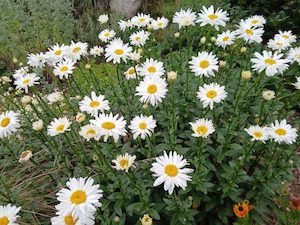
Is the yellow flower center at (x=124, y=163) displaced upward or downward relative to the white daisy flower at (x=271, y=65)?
downward

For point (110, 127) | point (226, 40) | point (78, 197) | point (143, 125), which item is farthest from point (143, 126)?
point (226, 40)

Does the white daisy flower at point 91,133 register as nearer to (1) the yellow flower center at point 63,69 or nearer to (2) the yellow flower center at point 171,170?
(2) the yellow flower center at point 171,170

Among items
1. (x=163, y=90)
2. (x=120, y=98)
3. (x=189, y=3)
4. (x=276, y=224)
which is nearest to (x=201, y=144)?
(x=163, y=90)

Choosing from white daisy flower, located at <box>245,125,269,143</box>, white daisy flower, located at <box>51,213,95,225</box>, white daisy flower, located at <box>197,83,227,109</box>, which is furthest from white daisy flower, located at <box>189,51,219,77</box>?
white daisy flower, located at <box>51,213,95,225</box>

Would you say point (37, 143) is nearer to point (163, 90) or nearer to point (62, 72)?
point (62, 72)

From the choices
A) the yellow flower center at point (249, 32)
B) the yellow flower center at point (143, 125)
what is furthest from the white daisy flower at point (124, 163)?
the yellow flower center at point (249, 32)

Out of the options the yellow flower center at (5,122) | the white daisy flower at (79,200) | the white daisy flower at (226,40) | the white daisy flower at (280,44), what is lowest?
the white daisy flower at (79,200)
